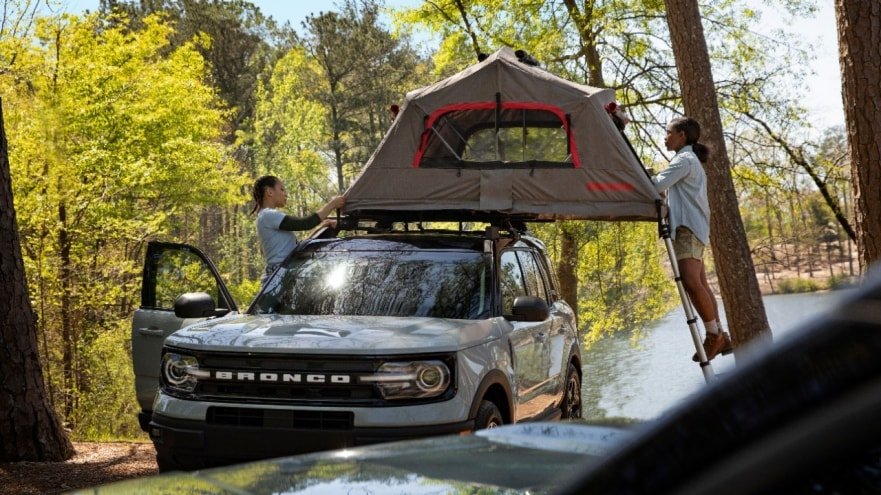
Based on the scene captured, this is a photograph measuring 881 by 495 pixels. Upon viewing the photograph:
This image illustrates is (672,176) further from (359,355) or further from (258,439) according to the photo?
(258,439)

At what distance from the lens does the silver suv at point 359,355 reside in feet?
19.1

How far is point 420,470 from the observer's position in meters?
2.28

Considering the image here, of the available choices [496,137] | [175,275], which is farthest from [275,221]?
[496,137]

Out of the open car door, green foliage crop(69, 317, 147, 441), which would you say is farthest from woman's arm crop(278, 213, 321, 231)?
green foliage crop(69, 317, 147, 441)

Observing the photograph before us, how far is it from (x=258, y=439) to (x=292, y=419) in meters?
0.21

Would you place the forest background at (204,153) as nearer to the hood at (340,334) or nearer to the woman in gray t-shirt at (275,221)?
the woman in gray t-shirt at (275,221)

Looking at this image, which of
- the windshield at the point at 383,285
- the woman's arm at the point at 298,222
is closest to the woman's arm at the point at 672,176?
the windshield at the point at 383,285

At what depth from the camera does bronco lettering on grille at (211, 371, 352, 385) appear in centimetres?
585

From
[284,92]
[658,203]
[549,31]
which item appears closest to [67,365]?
[549,31]

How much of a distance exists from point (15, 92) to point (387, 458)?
986 inches

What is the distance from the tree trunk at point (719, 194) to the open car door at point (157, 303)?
6.00 meters

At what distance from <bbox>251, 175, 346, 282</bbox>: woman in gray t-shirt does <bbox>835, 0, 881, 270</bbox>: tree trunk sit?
412 centimetres

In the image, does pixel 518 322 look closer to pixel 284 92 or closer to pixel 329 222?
pixel 329 222

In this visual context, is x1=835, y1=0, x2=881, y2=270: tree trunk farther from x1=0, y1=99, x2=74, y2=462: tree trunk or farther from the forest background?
the forest background
